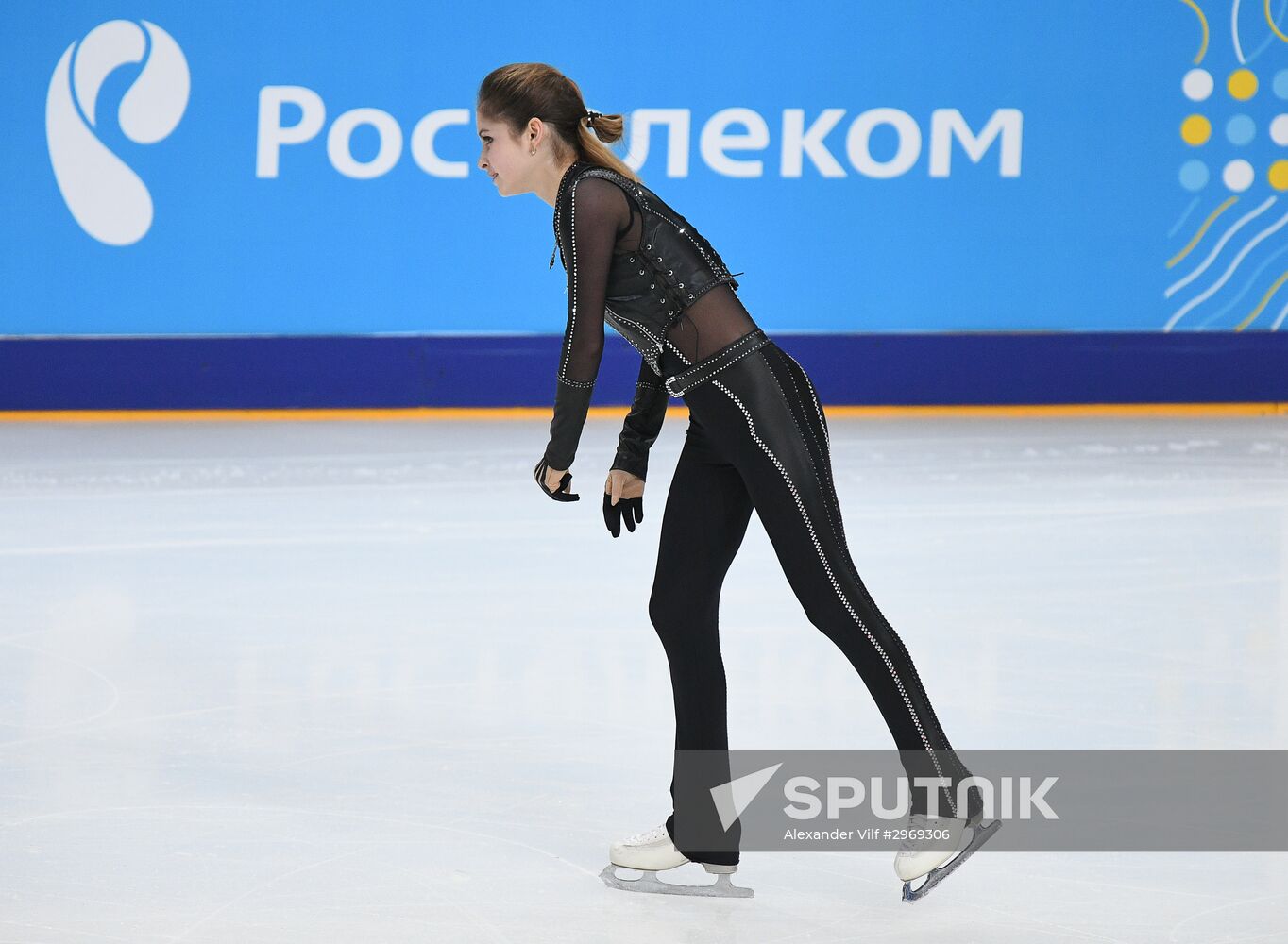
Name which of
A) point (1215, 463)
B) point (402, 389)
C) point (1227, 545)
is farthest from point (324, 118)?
point (1227, 545)

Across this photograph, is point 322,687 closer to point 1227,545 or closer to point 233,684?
point 233,684

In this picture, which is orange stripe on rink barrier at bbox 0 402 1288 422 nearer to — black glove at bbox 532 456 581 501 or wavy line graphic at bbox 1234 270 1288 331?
wavy line graphic at bbox 1234 270 1288 331

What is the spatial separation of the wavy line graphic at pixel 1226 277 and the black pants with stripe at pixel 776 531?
6.90m

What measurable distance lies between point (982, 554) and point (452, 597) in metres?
1.64

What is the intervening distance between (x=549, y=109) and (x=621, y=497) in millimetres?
598

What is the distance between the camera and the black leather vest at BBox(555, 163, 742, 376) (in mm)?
2352

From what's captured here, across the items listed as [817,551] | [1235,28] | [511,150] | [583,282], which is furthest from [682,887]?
[1235,28]

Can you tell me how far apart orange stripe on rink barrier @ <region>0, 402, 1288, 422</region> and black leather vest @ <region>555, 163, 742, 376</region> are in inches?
233

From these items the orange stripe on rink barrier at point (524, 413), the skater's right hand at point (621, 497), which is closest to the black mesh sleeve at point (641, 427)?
the skater's right hand at point (621, 497)

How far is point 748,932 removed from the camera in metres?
2.27

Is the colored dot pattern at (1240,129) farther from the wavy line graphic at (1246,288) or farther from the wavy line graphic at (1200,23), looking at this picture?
the wavy line graphic at (1246,288)

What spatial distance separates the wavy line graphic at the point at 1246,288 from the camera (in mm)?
8766

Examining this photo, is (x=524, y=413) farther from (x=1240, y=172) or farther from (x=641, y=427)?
(x=641, y=427)

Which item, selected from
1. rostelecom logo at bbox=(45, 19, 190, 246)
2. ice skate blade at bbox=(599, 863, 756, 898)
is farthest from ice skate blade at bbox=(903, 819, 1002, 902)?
rostelecom logo at bbox=(45, 19, 190, 246)
